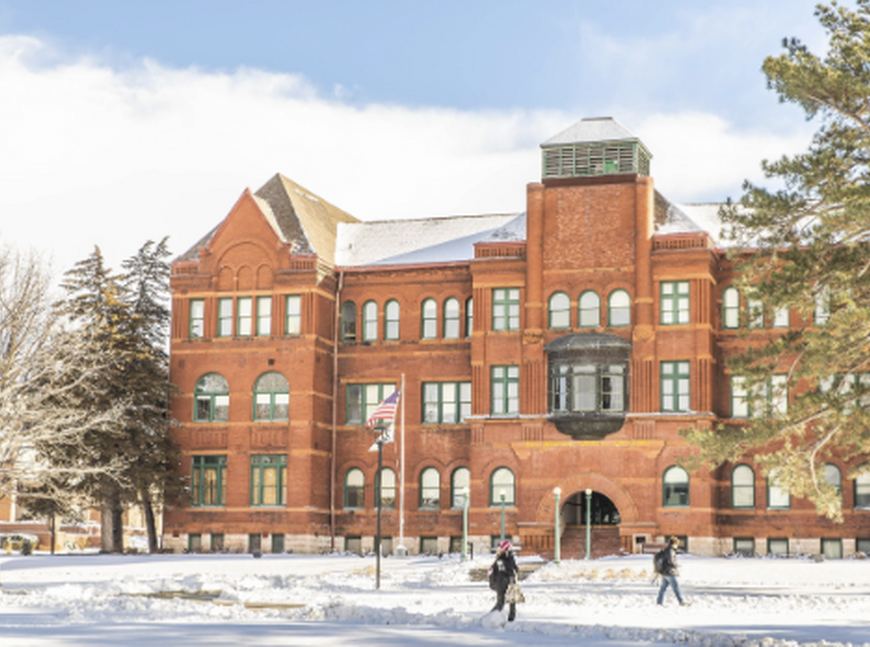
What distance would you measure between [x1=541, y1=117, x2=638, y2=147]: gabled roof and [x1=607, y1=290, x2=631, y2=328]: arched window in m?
6.77

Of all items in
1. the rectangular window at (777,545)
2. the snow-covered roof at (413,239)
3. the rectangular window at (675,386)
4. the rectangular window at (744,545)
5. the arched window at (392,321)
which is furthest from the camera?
the snow-covered roof at (413,239)

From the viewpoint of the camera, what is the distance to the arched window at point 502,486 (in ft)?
178

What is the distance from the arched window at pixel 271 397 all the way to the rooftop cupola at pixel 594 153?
1453cm

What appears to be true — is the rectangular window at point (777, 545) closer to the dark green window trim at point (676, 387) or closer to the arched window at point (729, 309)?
the dark green window trim at point (676, 387)

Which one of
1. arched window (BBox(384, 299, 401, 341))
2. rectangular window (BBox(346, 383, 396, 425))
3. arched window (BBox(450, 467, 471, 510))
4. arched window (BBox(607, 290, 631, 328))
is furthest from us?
arched window (BBox(384, 299, 401, 341))

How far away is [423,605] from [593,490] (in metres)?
25.1

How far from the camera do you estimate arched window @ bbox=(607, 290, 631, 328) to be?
54094 mm

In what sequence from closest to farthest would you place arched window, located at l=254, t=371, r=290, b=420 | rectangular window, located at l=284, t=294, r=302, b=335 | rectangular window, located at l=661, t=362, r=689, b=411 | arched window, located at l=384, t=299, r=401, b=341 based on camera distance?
rectangular window, located at l=661, t=362, r=689, b=411 < arched window, located at l=254, t=371, r=290, b=420 < rectangular window, located at l=284, t=294, r=302, b=335 < arched window, located at l=384, t=299, r=401, b=341

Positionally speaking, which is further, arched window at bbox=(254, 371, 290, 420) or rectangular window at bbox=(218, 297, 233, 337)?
rectangular window at bbox=(218, 297, 233, 337)

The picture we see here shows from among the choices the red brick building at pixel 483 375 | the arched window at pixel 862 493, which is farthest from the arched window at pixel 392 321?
the arched window at pixel 862 493

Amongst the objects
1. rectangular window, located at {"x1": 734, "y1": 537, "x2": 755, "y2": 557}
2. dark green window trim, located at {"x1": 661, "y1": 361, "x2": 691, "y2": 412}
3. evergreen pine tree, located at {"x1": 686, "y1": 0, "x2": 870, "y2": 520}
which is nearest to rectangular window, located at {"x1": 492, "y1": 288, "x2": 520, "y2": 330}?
dark green window trim, located at {"x1": 661, "y1": 361, "x2": 691, "y2": 412}

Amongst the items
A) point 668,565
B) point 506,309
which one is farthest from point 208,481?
point 668,565

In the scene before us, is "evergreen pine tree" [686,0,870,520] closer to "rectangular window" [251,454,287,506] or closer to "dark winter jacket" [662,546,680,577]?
"dark winter jacket" [662,546,680,577]

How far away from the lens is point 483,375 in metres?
55.2
